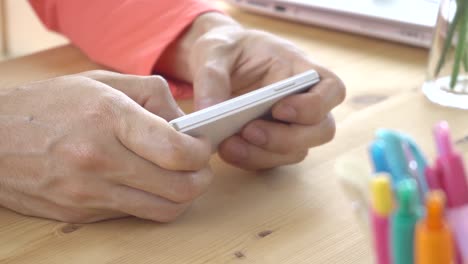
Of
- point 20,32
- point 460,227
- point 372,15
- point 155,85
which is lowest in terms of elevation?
point 20,32

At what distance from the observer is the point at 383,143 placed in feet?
1.17

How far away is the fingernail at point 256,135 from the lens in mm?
744

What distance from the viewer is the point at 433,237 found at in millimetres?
327

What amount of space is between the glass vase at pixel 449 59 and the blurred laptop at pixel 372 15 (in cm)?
15

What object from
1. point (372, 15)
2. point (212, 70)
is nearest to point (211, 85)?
point (212, 70)

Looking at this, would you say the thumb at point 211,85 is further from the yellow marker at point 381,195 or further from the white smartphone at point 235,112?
the yellow marker at point 381,195

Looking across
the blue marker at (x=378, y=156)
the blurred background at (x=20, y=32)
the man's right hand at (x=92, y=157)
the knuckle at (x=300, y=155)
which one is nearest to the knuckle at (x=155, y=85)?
the man's right hand at (x=92, y=157)

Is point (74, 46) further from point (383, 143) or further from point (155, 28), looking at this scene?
point (383, 143)

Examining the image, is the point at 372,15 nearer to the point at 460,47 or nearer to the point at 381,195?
the point at 460,47

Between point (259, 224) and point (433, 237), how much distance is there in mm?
338

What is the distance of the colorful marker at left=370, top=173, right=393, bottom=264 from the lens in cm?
32

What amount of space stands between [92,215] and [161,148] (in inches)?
3.8

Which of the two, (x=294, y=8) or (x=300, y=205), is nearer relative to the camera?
(x=300, y=205)

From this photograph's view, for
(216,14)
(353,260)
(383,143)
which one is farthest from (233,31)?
(383,143)
